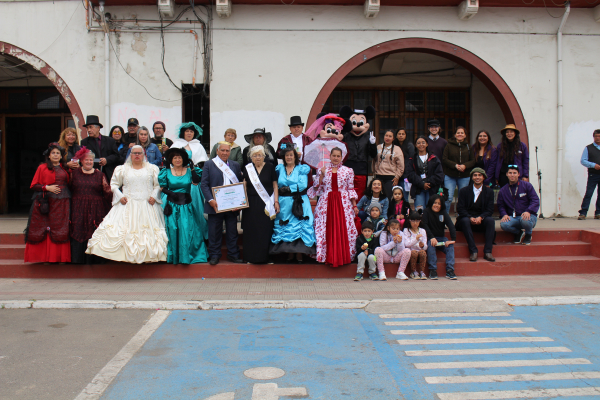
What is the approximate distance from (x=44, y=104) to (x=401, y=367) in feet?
38.7

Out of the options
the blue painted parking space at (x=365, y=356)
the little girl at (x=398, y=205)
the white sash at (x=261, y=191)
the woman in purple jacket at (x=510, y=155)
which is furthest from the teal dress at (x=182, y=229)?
the woman in purple jacket at (x=510, y=155)

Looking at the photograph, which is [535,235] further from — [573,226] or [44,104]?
[44,104]

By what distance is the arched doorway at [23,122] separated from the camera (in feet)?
39.8

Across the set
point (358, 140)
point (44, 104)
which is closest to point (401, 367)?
point (358, 140)

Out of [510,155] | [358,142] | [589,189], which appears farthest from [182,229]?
[589,189]

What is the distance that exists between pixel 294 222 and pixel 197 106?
438 cm

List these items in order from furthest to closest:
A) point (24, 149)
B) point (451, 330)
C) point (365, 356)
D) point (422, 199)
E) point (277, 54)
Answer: point (24, 149), point (277, 54), point (422, 199), point (451, 330), point (365, 356)

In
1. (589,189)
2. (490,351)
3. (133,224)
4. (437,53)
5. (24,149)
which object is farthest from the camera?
(24,149)

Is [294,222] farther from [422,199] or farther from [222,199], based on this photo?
[422,199]

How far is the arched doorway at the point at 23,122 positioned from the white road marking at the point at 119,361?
24.0 feet

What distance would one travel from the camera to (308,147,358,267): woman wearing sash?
7.14 metres

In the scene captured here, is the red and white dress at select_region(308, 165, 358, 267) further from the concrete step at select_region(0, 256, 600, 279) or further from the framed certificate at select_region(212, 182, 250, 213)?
the framed certificate at select_region(212, 182, 250, 213)

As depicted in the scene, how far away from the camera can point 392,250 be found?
23.9 feet

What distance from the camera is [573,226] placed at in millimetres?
8750
